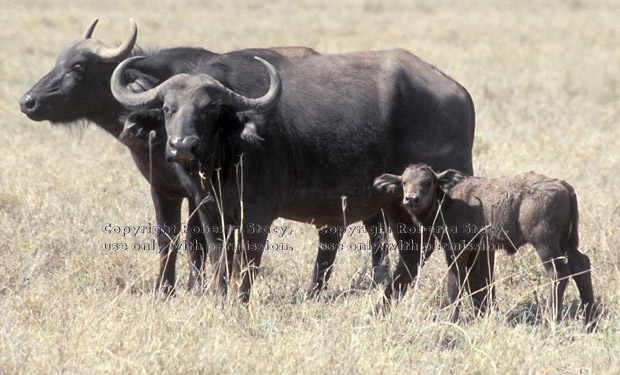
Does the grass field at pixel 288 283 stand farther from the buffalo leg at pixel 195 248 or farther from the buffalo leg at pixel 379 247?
the buffalo leg at pixel 195 248

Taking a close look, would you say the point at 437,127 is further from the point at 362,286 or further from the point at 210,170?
the point at 210,170

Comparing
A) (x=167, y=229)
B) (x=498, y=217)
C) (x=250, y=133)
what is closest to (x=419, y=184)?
(x=498, y=217)

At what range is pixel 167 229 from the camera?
670 cm

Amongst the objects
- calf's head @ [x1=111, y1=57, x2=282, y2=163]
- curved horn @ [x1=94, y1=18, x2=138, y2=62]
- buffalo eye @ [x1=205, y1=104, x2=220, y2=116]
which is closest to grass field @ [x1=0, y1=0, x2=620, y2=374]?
calf's head @ [x1=111, y1=57, x2=282, y2=163]

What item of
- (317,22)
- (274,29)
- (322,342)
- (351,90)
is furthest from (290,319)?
(317,22)

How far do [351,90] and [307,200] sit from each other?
95 cm

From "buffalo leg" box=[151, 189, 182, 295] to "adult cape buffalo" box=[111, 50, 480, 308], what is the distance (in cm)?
101

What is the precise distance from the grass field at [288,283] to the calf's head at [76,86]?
104 cm

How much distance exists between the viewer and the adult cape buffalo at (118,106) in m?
6.38

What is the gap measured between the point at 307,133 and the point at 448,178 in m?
1.08

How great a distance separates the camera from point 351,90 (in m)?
6.21

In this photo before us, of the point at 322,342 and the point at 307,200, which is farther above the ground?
the point at 307,200

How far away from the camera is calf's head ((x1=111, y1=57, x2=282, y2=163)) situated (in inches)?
198

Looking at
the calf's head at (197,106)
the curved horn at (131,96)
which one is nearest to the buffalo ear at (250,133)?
the calf's head at (197,106)
